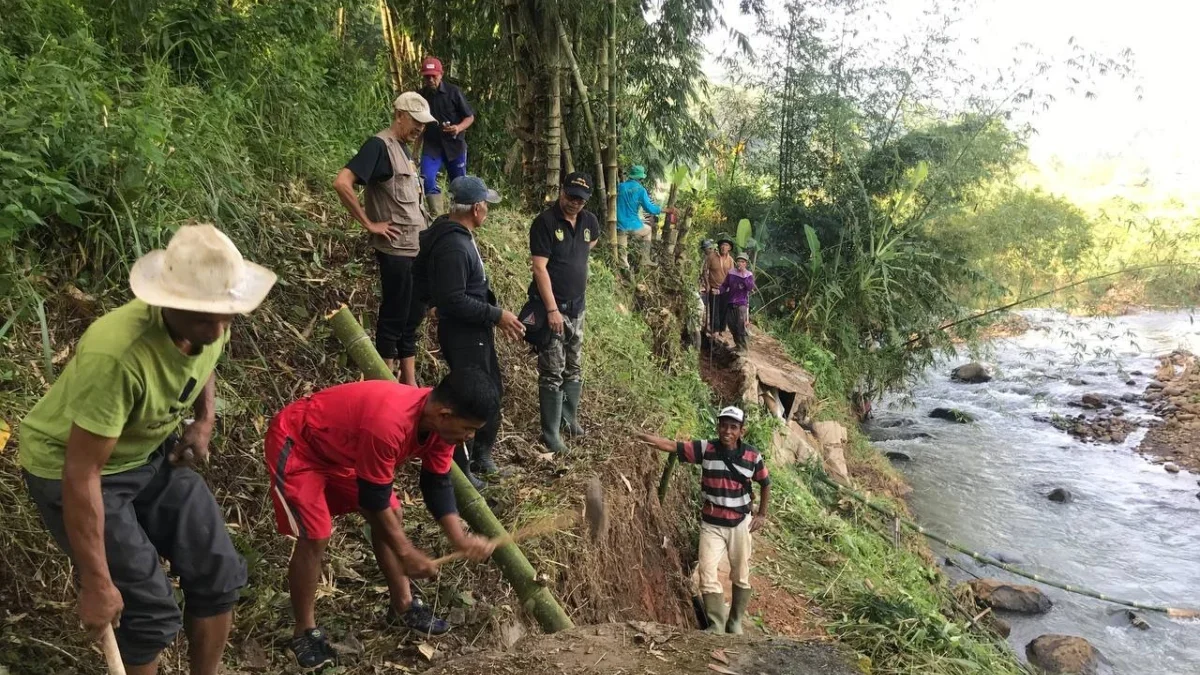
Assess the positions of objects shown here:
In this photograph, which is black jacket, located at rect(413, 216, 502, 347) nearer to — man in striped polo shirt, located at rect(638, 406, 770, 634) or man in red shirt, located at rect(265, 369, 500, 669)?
man in red shirt, located at rect(265, 369, 500, 669)

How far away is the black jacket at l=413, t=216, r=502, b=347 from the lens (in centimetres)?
362

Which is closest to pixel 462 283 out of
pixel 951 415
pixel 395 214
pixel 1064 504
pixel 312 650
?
pixel 395 214

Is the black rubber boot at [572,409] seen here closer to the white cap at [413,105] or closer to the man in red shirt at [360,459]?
the white cap at [413,105]

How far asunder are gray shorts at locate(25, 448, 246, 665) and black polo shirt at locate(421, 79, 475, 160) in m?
4.42

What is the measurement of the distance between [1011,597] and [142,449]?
1035 centimetres

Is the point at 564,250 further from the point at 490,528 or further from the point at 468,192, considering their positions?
the point at 490,528

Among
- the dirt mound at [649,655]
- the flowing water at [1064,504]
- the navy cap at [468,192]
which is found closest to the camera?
the dirt mound at [649,655]

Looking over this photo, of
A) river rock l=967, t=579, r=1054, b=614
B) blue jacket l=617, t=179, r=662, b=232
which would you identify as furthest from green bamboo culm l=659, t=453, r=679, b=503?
river rock l=967, t=579, r=1054, b=614

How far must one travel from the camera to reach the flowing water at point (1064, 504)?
9.30 m

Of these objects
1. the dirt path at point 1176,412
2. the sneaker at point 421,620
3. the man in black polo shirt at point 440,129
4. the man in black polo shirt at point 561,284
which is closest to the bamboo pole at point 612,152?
the man in black polo shirt at point 440,129

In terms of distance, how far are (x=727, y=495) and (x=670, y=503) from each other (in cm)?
Answer: 121

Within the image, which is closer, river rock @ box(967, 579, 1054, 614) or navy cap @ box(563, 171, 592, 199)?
navy cap @ box(563, 171, 592, 199)

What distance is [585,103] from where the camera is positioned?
806 centimetres

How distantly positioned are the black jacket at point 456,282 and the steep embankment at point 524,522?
3.25 ft
